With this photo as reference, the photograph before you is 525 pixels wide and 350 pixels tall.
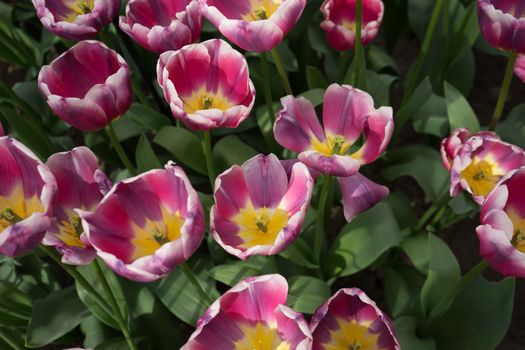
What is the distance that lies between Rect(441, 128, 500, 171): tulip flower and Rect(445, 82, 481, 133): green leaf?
205mm

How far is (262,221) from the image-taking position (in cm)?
130

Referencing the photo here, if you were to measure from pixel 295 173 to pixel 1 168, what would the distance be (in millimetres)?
518

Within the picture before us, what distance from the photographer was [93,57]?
1376 mm

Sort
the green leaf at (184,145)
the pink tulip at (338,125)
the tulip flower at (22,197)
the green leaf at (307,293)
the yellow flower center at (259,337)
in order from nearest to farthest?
the tulip flower at (22,197) < the yellow flower center at (259,337) < the pink tulip at (338,125) < the green leaf at (307,293) < the green leaf at (184,145)

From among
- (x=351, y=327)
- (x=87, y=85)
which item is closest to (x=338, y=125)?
(x=351, y=327)

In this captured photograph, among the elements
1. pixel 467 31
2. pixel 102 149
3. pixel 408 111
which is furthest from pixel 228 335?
pixel 467 31

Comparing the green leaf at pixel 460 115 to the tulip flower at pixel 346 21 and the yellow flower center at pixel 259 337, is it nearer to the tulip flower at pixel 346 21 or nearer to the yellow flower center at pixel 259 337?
the tulip flower at pixel 346 21

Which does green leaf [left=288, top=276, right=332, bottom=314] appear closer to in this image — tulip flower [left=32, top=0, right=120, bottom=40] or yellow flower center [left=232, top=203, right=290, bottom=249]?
yellow flower center [left=232, top=203, right=290, bottom=249]

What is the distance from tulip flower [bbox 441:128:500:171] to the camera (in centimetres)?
147

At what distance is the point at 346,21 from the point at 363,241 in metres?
0.59

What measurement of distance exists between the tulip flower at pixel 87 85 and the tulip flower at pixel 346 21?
0.58 metres

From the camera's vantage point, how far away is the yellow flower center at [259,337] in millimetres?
1159

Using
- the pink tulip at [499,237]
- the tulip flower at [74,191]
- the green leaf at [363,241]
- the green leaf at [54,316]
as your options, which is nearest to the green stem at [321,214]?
the green leaf at [363,241]

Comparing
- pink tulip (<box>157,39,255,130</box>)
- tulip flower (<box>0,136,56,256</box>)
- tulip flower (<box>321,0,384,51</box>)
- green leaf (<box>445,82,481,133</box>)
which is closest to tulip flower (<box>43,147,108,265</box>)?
tulip flower (<box>0,136,56,256</box>)
